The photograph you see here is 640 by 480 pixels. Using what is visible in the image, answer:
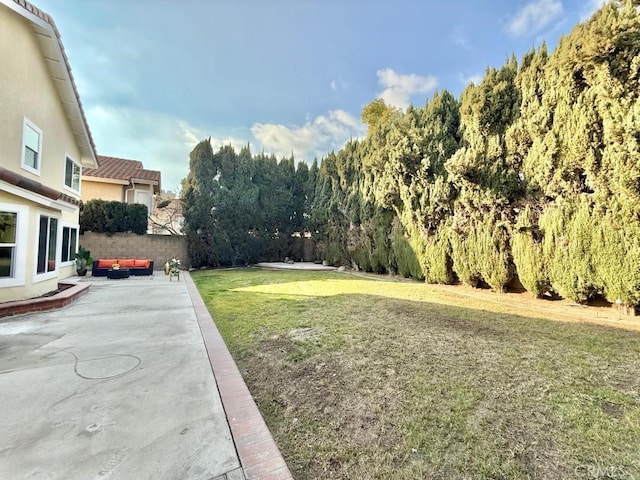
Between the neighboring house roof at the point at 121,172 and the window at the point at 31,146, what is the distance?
12864mm

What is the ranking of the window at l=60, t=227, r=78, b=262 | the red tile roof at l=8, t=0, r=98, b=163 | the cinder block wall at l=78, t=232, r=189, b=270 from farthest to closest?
the cinder block wall at l=78, t=232, r=189, b=270
the window at l=60, t=227, r=78, b=262
the red tile roof at l=8, t=0, r=98, b=163

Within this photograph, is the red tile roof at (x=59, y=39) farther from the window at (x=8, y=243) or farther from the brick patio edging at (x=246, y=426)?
the brick patio edging at (x=246, y=426)

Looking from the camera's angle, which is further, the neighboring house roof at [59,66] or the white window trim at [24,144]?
the white window trim at [24,144]

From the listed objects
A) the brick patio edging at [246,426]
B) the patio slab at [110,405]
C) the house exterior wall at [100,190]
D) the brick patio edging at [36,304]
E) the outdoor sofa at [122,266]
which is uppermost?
the house exterior wall at [100,190]

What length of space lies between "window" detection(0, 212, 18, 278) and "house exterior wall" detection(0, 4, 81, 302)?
0.09 meters

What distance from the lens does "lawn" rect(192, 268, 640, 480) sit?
2.50 m

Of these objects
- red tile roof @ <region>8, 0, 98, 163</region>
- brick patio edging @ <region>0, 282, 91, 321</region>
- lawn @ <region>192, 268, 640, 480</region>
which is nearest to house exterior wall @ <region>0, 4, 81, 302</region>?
red tile roof @ <region>8, 0, 98, 163</region>

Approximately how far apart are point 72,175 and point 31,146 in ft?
14.2

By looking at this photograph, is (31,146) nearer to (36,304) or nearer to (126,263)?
(36,304)

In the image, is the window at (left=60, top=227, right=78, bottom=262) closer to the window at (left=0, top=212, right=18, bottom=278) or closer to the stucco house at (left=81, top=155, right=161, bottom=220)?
the window at (left=0, top=212, right=18, bottom=278)

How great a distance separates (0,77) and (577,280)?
54.5 feet

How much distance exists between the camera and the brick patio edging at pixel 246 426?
7.79ft

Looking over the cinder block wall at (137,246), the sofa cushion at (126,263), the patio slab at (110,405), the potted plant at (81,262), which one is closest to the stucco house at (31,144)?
the patio slab at (110,405)

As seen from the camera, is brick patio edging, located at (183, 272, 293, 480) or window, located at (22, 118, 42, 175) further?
window, located at (22, 118, 42, 175)
